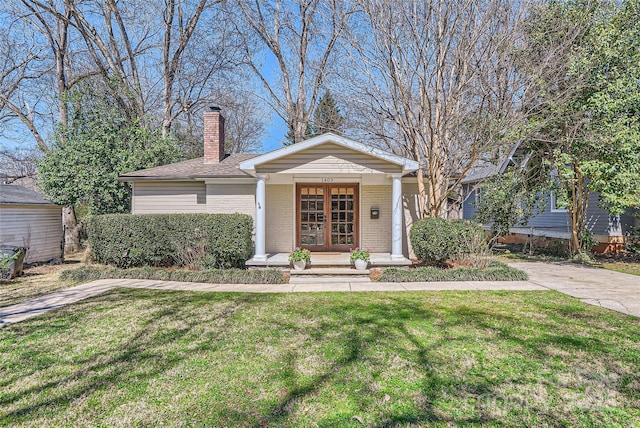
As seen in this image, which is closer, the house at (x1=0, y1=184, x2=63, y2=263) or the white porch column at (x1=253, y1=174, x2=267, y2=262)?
the white porch column at (x1=253, y1=174, x2=267, y2=262)

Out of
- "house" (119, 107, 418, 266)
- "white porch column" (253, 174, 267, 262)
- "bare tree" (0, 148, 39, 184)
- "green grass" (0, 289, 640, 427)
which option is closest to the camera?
"green grass" (0, 289, 640, 427)

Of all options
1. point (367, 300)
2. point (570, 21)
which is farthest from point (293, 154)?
point (570, 21)

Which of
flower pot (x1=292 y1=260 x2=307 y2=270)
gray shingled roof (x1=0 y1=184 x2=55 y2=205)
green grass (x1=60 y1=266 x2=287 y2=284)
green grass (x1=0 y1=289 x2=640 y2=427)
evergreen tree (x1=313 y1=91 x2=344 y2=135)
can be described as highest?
evergreen tree (x1=313 y1=91 x2=344 y2=135)

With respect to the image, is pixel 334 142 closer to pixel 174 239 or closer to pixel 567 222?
pixel 174 239

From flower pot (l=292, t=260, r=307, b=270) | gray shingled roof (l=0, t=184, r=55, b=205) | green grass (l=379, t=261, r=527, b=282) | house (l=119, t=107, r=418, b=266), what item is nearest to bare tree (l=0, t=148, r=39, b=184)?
gray shingled roof (l=0, t=184, r=55, b=205)

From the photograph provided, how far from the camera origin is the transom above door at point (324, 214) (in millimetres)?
11008

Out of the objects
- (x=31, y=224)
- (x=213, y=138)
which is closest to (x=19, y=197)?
(x=31, y=224)

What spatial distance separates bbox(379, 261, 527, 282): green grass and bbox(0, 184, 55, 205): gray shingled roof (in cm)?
1203

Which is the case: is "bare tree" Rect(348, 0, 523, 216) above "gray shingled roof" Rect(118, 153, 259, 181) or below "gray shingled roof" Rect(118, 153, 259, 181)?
above

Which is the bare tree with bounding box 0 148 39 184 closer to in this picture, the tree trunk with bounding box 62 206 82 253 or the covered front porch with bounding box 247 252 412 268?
the tree trunk with bounding box 62 206 82 253

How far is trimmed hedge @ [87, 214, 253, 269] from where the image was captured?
8734 mm

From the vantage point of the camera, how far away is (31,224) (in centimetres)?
1107

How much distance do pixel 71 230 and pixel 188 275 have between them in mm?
10308

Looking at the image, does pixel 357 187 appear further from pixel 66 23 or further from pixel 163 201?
pixel 66 23
